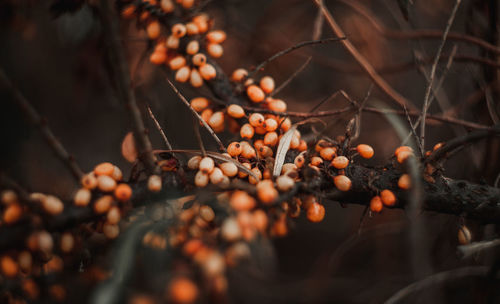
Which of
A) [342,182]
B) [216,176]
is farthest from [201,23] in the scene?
[342,182]

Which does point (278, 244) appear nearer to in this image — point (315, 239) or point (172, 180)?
point (315, 239)

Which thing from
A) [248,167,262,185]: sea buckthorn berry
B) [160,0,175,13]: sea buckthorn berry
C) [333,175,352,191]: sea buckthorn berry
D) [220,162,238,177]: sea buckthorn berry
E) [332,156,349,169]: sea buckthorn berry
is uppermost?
[160,0,175,13]: sea buckthorn berry

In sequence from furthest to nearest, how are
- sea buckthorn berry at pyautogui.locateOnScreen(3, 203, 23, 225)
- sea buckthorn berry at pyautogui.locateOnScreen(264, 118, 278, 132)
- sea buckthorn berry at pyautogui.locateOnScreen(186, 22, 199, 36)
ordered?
sea buckthorn berry at pyautogui.locateOnScreen(186, 22, 199, 36)
sea buckthorn berry at pyautogui.locateOnScreen(264, 118, 278, 132)
sea buckthorn berry at pyautogui.locateOnScreen(3, 203, 23, 225)

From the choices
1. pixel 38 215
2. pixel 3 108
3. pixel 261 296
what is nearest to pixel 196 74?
pixel 38 215

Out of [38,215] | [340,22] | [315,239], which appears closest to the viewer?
[38,215]

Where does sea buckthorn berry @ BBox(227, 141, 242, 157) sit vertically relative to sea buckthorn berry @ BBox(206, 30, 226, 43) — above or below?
below

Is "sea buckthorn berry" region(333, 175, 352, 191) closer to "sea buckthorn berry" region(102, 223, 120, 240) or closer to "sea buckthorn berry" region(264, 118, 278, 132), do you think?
"sea buckthorn berry" region(264, 118, 278, 132)

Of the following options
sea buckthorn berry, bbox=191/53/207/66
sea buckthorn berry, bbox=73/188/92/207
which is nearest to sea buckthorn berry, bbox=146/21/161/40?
sea buckthorn berry, bbox=191/53/207/66

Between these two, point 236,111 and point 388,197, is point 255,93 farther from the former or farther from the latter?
point 388,197
